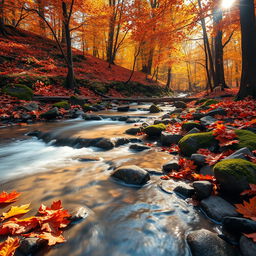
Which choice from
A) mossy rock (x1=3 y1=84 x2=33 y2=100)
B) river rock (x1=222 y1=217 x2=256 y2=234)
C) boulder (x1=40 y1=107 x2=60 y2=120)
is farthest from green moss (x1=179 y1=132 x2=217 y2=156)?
mossy rock (x1=3 y1=84 x2=33 y2=100)

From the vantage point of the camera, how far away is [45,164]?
3.52 m

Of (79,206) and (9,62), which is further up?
(9,62)

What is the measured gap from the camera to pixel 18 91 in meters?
8.93

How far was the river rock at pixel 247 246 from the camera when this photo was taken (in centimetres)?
141

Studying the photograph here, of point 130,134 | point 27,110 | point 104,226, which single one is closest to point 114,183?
point 104,226

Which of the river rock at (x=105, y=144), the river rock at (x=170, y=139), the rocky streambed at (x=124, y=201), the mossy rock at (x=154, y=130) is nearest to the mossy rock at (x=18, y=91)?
the rocky streambed at (x=124, y=201)

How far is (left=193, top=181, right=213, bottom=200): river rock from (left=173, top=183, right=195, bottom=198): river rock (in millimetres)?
123

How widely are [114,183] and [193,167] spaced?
1282 millimetres

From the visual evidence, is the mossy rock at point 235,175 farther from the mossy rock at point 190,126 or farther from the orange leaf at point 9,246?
the mossy rock at point 190,126

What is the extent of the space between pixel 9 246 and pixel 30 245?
15 cm

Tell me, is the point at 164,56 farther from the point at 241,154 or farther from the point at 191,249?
the point at 191,249

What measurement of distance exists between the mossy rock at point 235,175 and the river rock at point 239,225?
512mm

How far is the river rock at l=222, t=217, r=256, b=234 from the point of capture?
1496mm

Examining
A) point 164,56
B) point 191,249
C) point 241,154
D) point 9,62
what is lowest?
point 191,249
